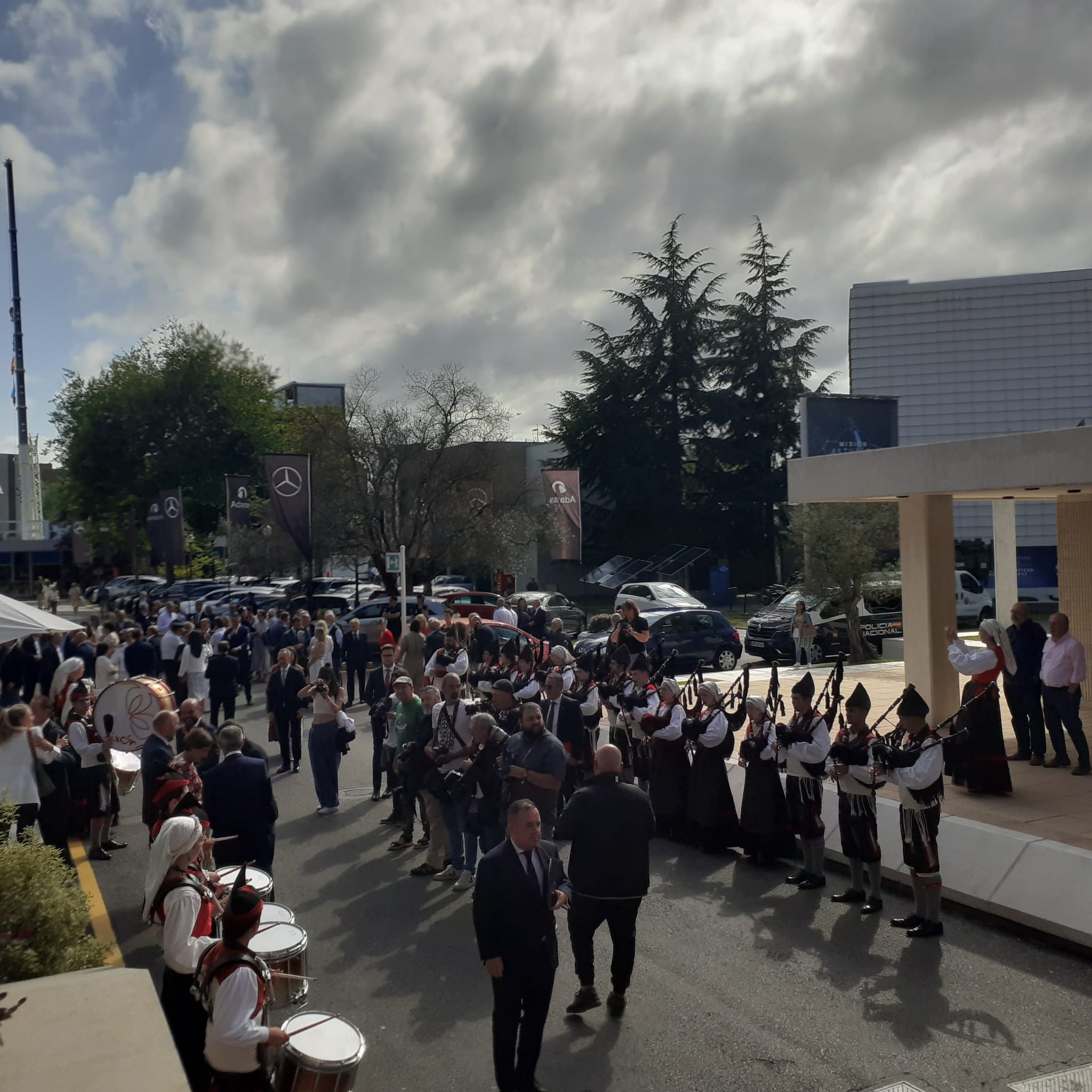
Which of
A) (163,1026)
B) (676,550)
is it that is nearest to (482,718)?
(163,1026)

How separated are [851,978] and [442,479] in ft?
94.2

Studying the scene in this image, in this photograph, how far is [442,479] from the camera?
34500 millimetres

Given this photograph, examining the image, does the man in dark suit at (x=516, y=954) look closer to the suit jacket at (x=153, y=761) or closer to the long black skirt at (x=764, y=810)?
the suit jacket at (x=153, y=761)

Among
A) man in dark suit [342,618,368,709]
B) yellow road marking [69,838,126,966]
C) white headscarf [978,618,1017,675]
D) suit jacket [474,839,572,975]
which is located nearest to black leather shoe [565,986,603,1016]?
suit jacket [474,839,572,975]

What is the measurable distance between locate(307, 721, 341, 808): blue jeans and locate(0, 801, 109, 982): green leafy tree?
529cm

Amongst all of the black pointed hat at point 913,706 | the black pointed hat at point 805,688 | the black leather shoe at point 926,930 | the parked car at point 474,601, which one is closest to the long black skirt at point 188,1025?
the black leather shoe at point 926,930

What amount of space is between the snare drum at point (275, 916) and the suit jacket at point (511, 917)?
132 centimetres

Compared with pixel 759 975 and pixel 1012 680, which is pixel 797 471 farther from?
pixel 759 975

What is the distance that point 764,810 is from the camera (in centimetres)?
928

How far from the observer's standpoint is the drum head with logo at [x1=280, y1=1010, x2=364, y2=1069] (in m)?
4.40

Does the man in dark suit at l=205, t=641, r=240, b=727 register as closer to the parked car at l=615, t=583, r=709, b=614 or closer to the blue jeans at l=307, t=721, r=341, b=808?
the blue jeans at l=307, t=721, r=341, b=808

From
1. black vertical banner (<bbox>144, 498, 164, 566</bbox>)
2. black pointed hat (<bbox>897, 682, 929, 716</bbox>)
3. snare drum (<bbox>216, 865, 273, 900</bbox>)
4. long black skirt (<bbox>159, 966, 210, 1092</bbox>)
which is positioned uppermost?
black vertical banner (<bbox>144, 498, 164, 566</bbox>)

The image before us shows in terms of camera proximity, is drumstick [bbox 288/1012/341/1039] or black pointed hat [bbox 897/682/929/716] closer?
drumstick [bbox 288/1012/341/1039]

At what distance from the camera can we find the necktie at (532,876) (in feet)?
17.7
